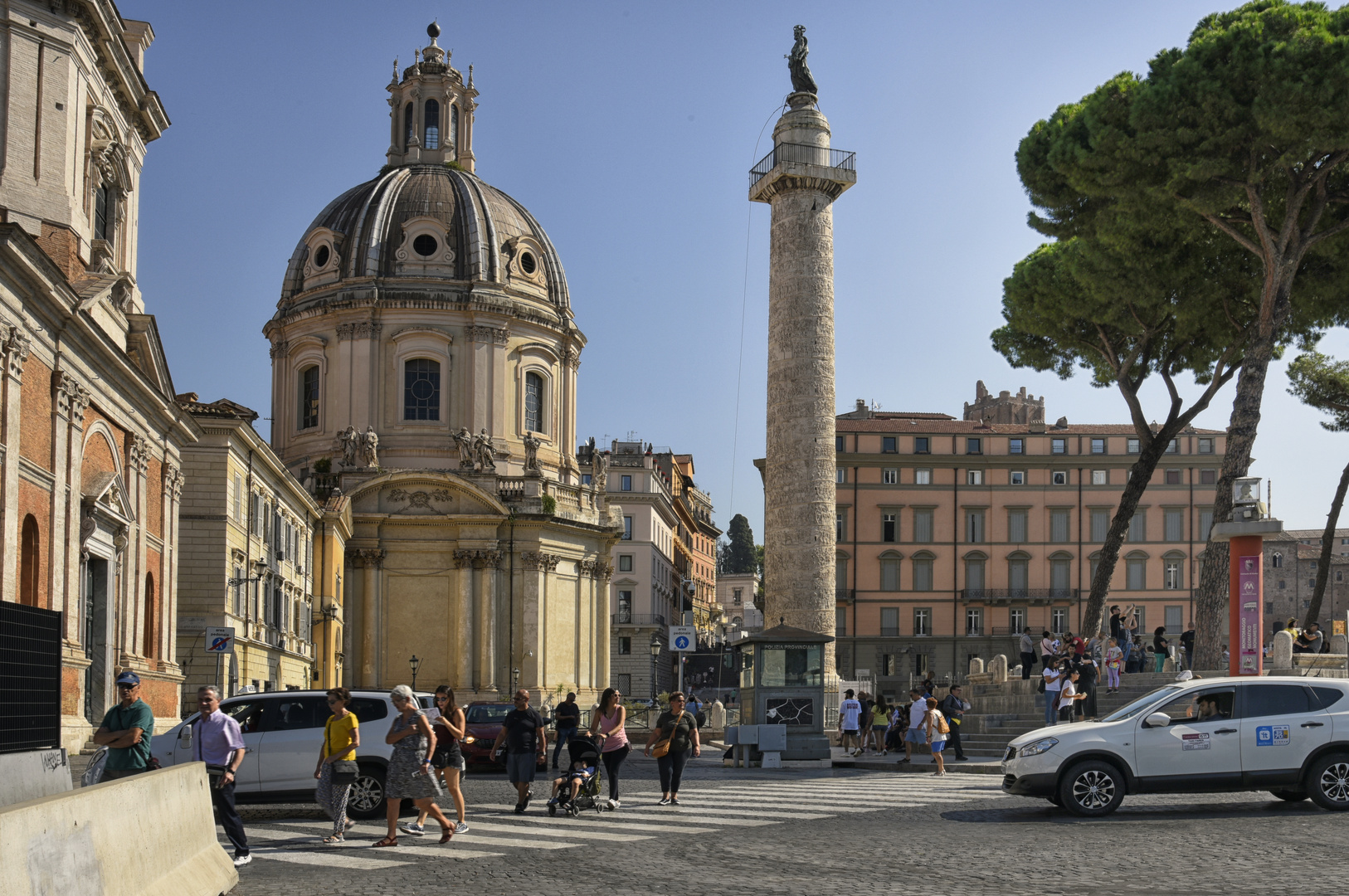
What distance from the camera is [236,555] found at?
33688mm

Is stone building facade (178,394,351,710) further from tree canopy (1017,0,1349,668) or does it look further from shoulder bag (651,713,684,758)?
tree canopy (1017,0,1349,668)

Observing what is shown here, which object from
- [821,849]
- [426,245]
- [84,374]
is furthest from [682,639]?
[426,245]

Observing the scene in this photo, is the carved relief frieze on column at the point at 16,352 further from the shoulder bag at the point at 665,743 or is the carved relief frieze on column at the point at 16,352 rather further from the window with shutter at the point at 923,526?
the window with shutter at the point at 923,526

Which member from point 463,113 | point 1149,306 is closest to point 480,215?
point 463,113

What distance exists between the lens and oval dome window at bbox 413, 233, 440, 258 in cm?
5688

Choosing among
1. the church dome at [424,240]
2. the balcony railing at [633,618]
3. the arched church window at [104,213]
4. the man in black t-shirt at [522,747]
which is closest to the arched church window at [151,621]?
the arched church window at [104,213]

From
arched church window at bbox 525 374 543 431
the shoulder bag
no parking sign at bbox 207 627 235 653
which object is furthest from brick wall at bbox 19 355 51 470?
arched church window at bbox 525 374 543 431

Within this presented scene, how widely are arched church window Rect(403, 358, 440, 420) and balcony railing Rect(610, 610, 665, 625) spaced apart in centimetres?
2764

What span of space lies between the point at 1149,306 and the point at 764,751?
1430cm

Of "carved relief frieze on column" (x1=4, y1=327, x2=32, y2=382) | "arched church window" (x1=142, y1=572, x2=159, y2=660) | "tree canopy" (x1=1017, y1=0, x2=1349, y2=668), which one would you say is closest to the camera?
"carved relief frieze on column" (x1=4, y1=327, x2=32, y2=382)

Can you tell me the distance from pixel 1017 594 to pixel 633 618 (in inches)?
833

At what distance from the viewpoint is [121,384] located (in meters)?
25.7

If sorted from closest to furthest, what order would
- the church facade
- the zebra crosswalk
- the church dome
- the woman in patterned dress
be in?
the zebra crosswalk < the woman in patterned dress < the church facade < the church dome

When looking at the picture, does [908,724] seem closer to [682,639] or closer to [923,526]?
[682,639]
